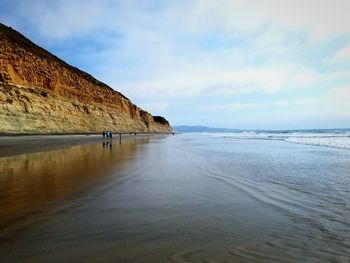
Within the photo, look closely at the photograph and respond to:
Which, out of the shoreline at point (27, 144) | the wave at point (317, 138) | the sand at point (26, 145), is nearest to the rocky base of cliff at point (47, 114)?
the shoreline at point (27, 144)

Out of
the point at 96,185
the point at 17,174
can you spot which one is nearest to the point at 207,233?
the point at 96,185

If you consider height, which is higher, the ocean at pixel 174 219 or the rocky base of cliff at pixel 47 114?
the rocky base of cliff at pixel 47 114

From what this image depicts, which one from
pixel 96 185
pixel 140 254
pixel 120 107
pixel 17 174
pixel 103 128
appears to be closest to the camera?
pixel 140 254

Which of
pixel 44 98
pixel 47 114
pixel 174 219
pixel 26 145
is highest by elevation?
pixel 44 98

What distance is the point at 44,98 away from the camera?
44062 millimetres

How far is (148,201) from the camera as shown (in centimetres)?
611

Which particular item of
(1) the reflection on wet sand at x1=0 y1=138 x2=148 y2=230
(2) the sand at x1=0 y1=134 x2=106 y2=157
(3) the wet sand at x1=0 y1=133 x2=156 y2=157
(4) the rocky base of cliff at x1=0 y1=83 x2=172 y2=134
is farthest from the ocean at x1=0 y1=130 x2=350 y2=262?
(4) the rocky base of cliff at x1=0 y1=83 x2=172 y2=134

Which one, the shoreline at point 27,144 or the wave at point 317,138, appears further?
the wave at point 317,138

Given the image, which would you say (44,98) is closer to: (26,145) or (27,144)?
(27,144)

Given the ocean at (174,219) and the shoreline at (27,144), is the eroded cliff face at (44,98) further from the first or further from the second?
the ocean at (174,219)

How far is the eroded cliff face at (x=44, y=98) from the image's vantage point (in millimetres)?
36000

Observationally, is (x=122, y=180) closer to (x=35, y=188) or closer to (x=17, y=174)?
(x=35, y=188)

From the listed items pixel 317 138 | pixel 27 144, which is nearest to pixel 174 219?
pixel 27 144

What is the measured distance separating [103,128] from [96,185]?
5508 cm
